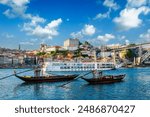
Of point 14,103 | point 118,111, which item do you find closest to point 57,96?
point 14,103

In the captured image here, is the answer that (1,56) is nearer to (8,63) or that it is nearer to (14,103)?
(8,63)

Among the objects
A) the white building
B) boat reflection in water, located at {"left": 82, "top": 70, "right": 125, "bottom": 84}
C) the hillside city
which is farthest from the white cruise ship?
the white building

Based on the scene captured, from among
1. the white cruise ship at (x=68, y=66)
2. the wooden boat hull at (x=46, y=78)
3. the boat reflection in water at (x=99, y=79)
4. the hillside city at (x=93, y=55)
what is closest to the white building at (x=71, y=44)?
the hillside city at (x=93, y=55)

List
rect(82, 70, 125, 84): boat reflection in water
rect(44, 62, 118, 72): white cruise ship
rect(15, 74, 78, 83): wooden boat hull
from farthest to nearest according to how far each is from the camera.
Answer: rect(44, 62, 118, 72): white cruise ship < rect(15, 74, 78, 83): wooden boat hull < rect(82, 70, 125, 84): boat reflection in water

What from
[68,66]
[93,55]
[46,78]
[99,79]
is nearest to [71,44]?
[93,55]

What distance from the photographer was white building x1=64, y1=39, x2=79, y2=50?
4919cm

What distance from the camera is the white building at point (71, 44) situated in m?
49.2

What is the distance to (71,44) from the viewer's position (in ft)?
165

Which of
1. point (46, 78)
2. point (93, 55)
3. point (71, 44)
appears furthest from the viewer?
point (71, 44)

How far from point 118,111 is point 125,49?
1592 inches

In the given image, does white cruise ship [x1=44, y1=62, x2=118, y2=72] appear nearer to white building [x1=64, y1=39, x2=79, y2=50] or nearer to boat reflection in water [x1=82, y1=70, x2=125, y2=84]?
boat reflection in water [x1=82, y1=70, x2=125, y2=84]

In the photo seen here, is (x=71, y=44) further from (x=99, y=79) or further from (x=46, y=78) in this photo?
(x=99, y=79)

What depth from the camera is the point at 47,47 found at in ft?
173

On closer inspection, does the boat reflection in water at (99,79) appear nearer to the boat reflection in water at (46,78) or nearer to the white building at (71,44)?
the boat reflection in water at (46,78)
